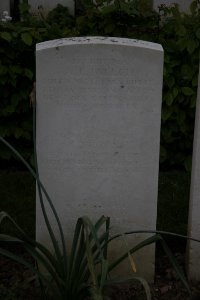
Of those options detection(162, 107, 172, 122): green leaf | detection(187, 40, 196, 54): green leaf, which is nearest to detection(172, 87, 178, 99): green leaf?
detection(162, 107, 172, 122): green leaf

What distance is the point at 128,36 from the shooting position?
14.6 feet

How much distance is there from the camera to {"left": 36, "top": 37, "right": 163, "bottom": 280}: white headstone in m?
2.87

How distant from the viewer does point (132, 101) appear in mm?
2912

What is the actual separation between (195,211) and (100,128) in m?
0.64

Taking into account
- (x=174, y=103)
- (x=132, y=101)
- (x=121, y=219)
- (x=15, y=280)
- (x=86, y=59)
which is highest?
(x=86, y=59)

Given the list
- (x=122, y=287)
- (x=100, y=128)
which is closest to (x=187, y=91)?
(x=100, y=128)

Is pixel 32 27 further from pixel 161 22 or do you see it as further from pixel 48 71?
pixel 48 71

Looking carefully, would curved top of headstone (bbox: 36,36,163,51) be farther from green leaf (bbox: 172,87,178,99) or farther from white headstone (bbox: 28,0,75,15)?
white headstone (bbox: 28,0,75,15)

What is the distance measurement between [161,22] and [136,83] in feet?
6.04

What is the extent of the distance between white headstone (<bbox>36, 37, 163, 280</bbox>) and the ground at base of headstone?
0.80 feet

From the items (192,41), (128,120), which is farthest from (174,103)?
(128,120)

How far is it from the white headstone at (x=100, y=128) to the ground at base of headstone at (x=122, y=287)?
24cm

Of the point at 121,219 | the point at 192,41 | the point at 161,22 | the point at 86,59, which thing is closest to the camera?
the point at 86,59

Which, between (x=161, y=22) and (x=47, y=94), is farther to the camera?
(x=161, y=22)
